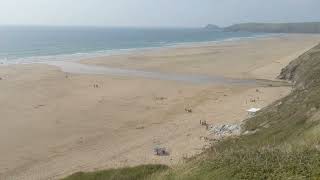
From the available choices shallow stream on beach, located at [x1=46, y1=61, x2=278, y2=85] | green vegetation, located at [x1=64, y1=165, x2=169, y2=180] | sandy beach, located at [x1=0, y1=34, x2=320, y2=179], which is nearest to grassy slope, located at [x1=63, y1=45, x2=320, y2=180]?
green vegetation, located at [x1=64, y1=165, x2=169, y2=180]

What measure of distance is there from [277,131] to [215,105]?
1607 cm

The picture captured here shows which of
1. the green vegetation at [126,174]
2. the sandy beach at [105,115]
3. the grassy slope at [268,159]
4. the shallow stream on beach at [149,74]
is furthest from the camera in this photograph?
the shallow stream on beach at [149,74]

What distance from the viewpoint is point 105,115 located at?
107 feet

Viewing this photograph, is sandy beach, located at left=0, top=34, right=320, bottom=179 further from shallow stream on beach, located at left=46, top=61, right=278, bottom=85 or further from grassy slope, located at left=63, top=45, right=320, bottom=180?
grassy slope, located at left=63, top=45, right=320, bottom=180

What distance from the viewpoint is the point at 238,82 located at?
→ 48.6 m

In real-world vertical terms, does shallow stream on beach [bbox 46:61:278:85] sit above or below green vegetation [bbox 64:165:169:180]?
below

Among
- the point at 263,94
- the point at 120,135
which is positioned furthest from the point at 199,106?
the point at 120,135

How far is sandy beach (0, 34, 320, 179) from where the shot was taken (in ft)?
74.5

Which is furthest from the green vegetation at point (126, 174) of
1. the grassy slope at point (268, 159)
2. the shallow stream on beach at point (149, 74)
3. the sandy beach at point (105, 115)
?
the shallow stream on beach at point (149, 74)

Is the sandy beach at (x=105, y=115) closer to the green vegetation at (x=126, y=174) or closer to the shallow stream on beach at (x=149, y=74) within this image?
the shallow stream on beach at (x=149, y=74)

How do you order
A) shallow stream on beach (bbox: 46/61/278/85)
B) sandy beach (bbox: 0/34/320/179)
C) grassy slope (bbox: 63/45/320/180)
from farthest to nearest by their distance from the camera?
shallow stream on beach (bbox: 46/61/278/85) → sandy beach (bbox: 0/34/320/179) → grassy slope (bbox: 63/45/320/180)

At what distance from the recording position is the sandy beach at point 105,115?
22719 millimetres

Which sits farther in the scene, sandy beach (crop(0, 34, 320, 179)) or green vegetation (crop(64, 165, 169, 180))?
sandy beach (crop(0, 34, 320, 179))

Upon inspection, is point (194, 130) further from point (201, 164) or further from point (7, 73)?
point (7, 73)
